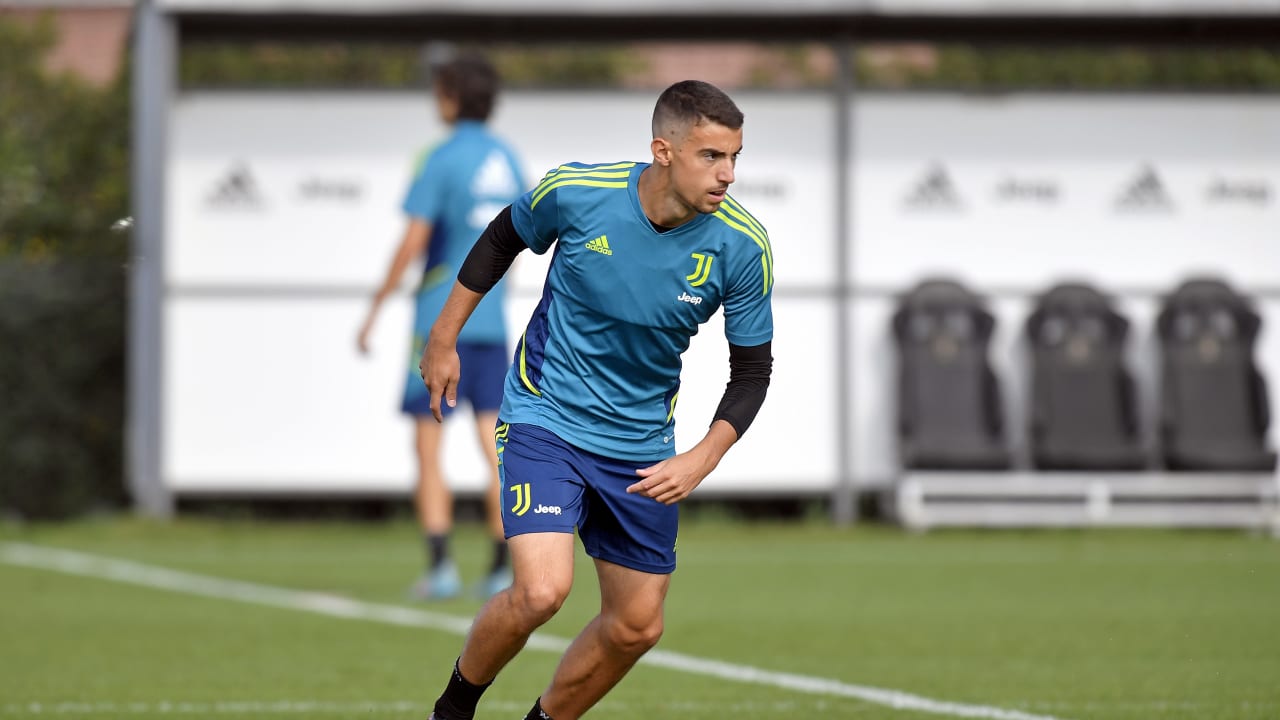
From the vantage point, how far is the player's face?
4.96m

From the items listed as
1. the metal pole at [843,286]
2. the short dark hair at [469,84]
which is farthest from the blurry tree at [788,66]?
the short dark hair at [469,84]

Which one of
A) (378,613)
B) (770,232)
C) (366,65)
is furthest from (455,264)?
(366,65)

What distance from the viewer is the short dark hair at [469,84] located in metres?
9.70

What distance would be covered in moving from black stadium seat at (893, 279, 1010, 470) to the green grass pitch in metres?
0.83

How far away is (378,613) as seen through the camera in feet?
30.7

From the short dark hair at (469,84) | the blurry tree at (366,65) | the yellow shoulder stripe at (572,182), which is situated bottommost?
the yellow shoulder stripe at (572,182)

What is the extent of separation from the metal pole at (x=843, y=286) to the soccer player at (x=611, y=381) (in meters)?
9.65

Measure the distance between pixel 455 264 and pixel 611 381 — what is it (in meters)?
4.45

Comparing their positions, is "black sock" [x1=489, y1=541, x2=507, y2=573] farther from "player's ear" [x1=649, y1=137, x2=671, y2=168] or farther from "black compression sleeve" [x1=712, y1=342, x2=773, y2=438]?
"player's ear" [x1=649, y1=137, x2=671, y2=168]

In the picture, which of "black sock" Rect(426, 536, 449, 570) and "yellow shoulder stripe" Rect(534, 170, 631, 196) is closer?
"yellow shoulder stripe" Rect(534, 170, 631, 196)

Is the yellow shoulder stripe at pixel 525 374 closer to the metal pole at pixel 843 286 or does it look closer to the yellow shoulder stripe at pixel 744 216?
the yellow shoulder stripe at pixel 744 216

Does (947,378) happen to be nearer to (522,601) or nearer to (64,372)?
(64,372)

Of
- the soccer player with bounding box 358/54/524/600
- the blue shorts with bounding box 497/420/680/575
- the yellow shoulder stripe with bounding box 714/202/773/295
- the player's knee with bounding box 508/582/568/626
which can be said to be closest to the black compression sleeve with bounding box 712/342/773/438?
the yellow shoulder stripe with bounding box 714/202/773/295

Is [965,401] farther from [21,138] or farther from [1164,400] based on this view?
[21,138]
